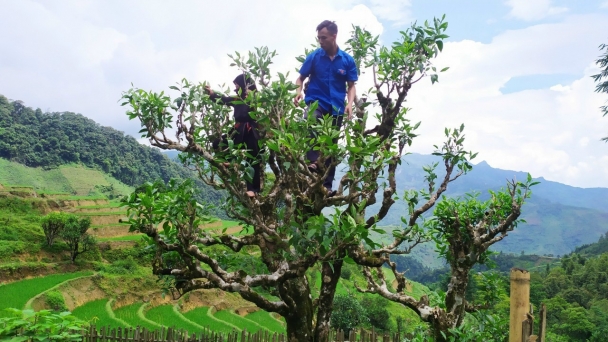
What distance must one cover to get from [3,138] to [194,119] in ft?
161

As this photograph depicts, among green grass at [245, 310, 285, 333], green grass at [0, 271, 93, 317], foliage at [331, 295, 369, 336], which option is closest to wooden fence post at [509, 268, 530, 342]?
green grass at [0, 271, 93, 317]

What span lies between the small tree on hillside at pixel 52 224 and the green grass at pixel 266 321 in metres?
9.51

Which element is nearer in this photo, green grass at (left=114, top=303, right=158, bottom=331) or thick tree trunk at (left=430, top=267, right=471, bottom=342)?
thick tree trunk at (left=430, top=267, right=471, bottom=342)

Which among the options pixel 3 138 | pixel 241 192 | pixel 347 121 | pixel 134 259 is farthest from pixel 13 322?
pixel 3 138

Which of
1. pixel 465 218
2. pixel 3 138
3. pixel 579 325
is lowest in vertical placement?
pixel 579 325

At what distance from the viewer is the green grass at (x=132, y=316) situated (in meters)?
13.6

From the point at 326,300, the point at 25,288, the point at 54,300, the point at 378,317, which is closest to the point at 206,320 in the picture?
the point at 54,300

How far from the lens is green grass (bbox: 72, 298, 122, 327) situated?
511 inches

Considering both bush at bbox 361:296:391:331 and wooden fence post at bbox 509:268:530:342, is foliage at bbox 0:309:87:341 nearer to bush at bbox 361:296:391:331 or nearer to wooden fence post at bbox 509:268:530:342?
wooden fence post at bbox 509:268:530:342

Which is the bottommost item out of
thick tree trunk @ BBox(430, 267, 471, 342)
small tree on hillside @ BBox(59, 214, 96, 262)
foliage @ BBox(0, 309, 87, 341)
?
small tree on hillside @ BBox(59, 214, 96, 262)

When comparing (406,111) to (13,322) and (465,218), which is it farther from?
(13,322)

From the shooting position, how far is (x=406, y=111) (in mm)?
4227

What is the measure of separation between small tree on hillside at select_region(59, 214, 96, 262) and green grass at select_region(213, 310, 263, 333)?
23.5ft

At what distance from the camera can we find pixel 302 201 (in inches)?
137
